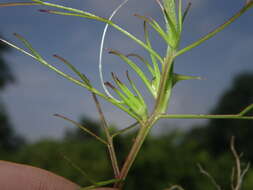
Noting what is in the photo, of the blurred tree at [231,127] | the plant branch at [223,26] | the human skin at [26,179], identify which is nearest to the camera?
the plant branch at [223,26]

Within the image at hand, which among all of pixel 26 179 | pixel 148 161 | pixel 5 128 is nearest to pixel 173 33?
pixel 26 179

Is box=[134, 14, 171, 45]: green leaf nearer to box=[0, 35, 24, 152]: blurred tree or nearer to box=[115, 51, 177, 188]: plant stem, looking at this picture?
box=[115, 51, 177, 188]: plant stem

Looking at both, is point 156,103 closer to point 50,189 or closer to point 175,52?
point 175,52

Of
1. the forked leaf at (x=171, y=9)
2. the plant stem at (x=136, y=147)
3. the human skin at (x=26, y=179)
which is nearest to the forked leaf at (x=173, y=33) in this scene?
the forked leaf at (x=171, y=9)

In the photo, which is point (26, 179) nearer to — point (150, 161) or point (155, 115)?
point (155, 115)

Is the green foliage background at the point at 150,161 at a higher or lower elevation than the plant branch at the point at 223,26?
lower

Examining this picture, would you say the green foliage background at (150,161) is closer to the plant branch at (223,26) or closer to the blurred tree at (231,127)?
the plant branch at (223,26)

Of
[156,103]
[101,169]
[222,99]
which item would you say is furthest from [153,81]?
[222,99]

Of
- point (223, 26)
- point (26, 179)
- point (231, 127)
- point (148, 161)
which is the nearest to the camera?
point (223, 26)
